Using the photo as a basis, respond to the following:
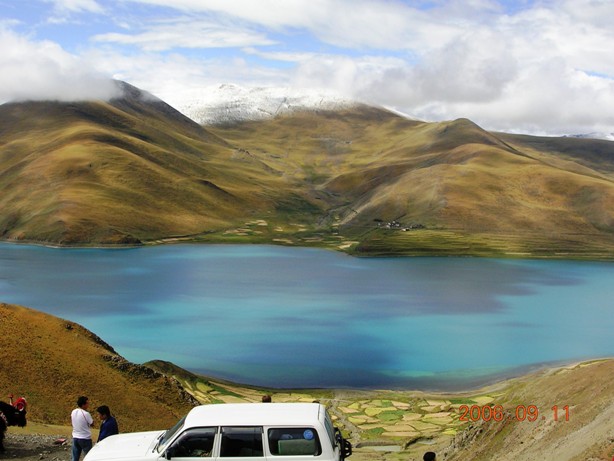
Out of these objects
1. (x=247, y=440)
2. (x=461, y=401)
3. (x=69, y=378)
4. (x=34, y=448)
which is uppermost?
(x=247, y=440)

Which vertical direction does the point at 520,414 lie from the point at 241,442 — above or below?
below

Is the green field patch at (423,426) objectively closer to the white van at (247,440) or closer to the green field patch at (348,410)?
the green field patch at (348,410)

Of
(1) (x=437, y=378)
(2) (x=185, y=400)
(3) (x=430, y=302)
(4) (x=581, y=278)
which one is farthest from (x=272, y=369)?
(4) (x=581, y=278)

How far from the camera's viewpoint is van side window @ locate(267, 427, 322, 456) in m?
16.5

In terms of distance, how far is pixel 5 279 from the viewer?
13500cm

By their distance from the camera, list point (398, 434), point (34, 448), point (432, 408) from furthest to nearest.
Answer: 1. point (432, 408)
2. point (398, 434)
3. point (34, 448)

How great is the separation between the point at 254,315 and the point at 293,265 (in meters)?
69.6

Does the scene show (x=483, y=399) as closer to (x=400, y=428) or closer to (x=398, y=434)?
(x=400, y=428)

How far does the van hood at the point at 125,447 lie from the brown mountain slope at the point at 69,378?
1809 cm

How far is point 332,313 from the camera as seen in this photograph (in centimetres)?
9975

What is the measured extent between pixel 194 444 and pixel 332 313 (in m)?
83.7

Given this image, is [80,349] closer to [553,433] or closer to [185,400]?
[185,400]

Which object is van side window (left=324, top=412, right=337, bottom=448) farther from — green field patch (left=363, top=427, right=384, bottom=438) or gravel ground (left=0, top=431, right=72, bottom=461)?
green field patch (left=363, top=427, right=384, bottom=438)

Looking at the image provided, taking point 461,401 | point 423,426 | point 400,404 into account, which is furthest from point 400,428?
point 461,401
